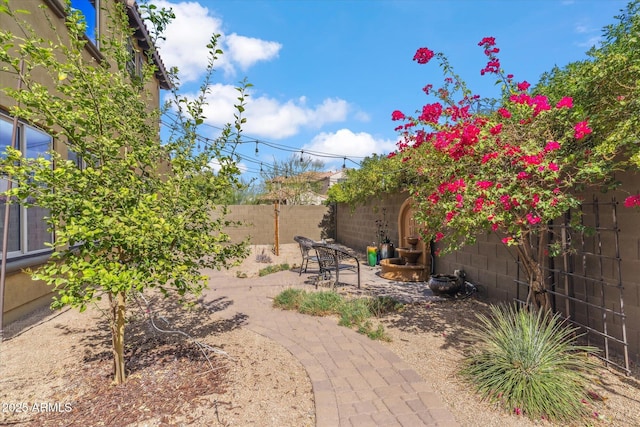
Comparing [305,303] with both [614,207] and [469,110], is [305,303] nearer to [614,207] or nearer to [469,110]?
[469,110]

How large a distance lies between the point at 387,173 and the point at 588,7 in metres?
4.87

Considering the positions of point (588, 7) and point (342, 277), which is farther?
point (342, 277)

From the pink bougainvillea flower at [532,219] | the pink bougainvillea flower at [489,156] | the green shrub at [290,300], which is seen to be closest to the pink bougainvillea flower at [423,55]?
the pink bougainvillea flower at [489,156]

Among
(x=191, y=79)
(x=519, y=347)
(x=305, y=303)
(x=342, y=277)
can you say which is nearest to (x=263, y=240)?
(x=342, y=277)

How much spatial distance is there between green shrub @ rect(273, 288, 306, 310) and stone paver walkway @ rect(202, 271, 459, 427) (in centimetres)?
18

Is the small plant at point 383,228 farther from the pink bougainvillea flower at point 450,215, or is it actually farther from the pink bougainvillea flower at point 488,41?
the pink bougainvillea flower at point 450,215

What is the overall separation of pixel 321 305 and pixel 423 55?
3716 millimetres

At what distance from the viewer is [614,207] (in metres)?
3.16

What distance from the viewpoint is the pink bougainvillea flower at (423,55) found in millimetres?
3977

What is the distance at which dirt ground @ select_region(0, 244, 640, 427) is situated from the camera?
235 centimetres

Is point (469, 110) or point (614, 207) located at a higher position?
point (469, 110)

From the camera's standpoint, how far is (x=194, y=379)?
2.87 meters

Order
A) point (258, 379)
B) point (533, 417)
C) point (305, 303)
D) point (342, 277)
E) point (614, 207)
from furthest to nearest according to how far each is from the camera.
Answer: point (342, 277) → point (305, 303) → point (614, 207) → point (258, 379) → point (533, 417)

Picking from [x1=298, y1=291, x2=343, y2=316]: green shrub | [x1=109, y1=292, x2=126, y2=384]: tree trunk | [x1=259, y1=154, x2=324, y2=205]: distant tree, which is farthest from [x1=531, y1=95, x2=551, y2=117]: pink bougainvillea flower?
[x1=259, y1=154, x2=324, y2=205]: distant tree
